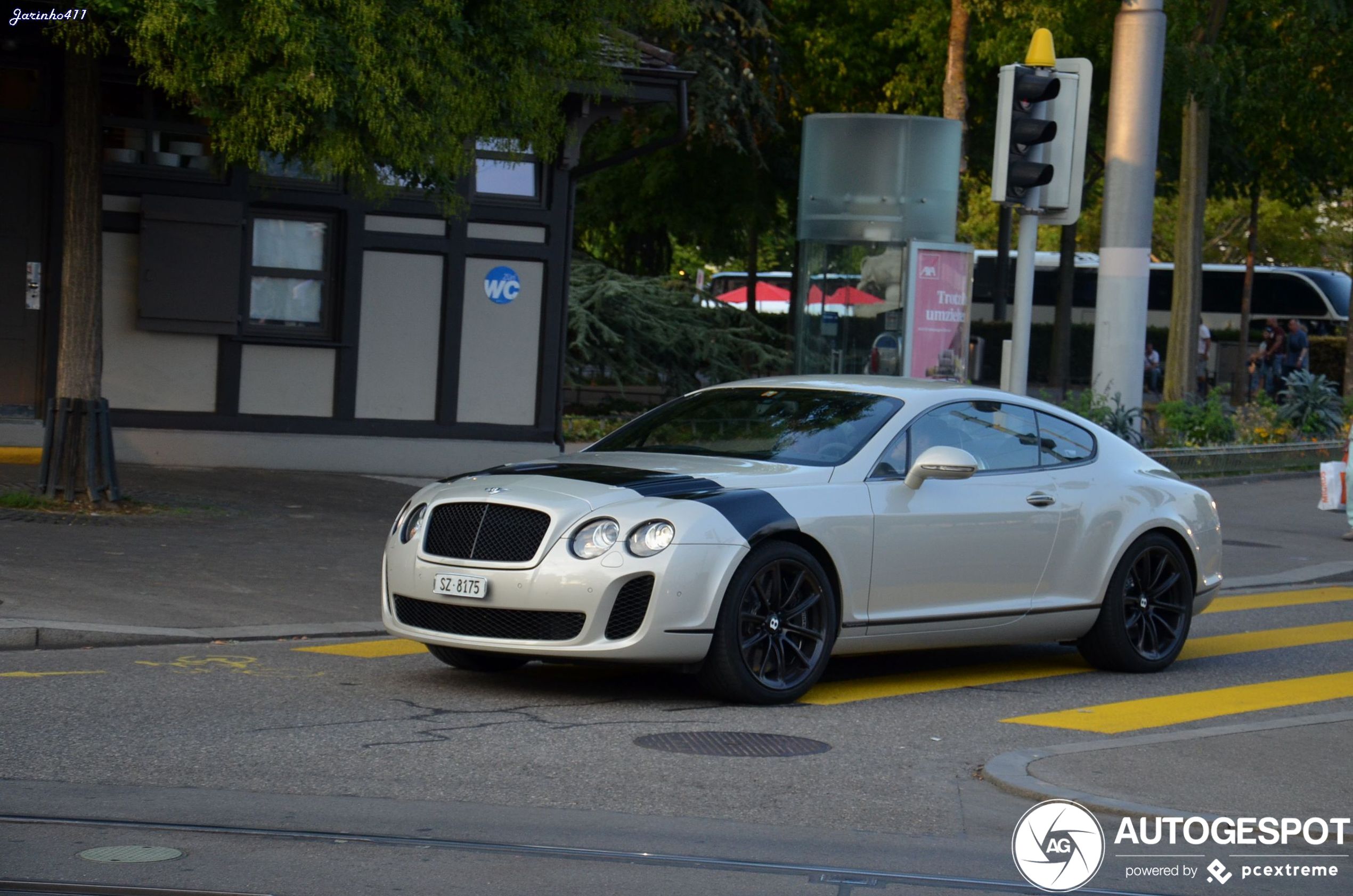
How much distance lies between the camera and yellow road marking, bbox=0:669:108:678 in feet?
26.2

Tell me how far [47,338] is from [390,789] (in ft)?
36.9

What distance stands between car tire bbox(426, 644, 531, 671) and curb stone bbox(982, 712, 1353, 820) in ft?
8.54

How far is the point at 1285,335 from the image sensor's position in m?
44.6

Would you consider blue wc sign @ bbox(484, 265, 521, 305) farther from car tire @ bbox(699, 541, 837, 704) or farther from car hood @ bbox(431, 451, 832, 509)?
car tire @ bbox(699, 541, 837, 704)

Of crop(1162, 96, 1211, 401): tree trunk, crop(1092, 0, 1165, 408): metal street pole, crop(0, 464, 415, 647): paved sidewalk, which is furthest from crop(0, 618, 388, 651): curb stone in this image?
crop(1162, 96, 1211, 401): tree trunk

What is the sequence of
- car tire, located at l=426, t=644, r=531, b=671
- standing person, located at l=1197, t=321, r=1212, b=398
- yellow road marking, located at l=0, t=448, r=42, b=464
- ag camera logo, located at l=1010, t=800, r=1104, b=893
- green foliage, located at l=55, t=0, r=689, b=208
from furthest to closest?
standing person, located at l=1197, t=321, r=1212, b=398, yellow road marking, located at l=0, t=448, r=42, b=464, green foliage, located at l=55, t=0, r=689, b=208, car tire, located at l=426, t=644, r=531, b=671, ag camera logo, located at l=1010, t=800, r=1104, b=893

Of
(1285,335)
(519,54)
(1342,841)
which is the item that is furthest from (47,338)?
(1285,335)

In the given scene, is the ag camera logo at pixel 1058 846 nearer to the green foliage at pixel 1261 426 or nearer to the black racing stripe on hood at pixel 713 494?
the black racing stripe on hood at pixel 713 494

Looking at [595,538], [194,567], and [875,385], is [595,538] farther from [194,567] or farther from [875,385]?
[194,567]

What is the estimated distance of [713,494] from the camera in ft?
25.5

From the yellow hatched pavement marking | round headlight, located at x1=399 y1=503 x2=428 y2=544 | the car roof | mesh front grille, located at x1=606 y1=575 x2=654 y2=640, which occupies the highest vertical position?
the car roof

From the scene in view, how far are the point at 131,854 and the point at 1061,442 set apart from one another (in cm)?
574

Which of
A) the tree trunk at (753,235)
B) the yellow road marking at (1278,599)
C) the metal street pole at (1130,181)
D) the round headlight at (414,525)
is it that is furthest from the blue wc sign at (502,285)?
the tree trunk at (753,235)

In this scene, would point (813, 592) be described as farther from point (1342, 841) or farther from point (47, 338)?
point (47, 338)
